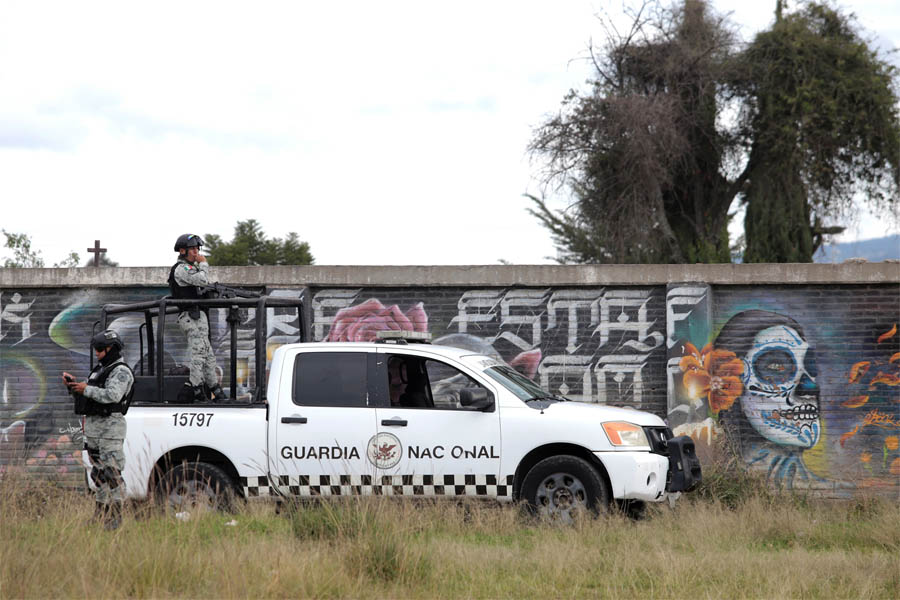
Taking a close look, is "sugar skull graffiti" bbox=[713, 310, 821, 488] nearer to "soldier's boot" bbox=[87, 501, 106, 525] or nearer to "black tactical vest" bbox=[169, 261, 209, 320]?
"black tactical vest" bbox=[169, 261, 209, 320]

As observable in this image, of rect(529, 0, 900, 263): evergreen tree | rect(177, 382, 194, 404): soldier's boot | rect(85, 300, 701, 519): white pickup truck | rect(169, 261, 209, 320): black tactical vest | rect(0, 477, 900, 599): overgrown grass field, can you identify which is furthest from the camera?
rect(529, 0, 900, 263): evergreen tree

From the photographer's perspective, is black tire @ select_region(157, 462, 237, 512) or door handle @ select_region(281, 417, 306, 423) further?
door handle @ select_region(281, 417, 306, 423)

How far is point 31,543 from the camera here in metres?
6.42

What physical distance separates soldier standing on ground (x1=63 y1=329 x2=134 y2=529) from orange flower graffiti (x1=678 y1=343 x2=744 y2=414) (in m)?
7.19

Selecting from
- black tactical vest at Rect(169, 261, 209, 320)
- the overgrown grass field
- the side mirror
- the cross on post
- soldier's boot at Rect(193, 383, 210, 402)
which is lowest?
the overgrown grass field

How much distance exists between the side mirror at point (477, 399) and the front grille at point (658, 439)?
142cm

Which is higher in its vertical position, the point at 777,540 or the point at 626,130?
the point at 626,130

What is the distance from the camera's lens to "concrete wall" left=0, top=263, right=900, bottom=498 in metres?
12.5

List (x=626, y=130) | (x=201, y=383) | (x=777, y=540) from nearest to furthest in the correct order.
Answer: (x=777, y=540) < (x=201, y=383) < (x=626, y=130)

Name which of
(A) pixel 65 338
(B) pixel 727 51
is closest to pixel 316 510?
(A) pixel 65 338

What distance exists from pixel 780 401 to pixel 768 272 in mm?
1650

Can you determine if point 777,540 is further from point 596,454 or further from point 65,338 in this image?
point 65,338

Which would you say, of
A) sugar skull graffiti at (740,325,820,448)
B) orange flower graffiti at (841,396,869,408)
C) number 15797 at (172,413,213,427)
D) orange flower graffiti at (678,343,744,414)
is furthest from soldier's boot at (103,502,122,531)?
orange flower graffiti at (841,396,869,408)

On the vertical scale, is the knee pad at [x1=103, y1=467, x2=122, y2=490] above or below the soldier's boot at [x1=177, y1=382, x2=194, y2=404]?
below
